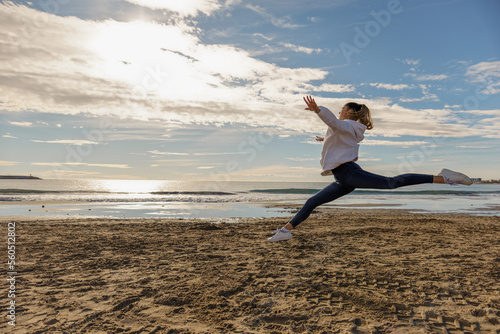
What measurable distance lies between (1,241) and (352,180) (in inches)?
323

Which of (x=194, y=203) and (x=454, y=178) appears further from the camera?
(x=194, y=203)

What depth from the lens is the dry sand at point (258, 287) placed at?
10.5ft

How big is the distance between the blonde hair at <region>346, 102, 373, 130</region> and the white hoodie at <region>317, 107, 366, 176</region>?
240 millimetres

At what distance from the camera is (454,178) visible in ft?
14.9

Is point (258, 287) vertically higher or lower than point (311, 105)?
lower

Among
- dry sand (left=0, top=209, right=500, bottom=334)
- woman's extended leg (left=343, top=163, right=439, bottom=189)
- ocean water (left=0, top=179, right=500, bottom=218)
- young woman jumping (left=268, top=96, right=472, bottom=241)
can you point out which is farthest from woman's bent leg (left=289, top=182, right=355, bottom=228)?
ocean water (left=0, top=179, right=500, bottom=218)

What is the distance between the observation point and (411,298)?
3.76 metres

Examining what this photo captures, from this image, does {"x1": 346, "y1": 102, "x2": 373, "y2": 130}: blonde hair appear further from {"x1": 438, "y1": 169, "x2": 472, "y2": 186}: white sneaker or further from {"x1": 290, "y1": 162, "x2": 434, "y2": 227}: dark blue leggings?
{"x1": 438, "y1": 169, "x2": 472, "y2": 186}: white sneaker

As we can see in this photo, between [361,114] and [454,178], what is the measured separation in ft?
5.27

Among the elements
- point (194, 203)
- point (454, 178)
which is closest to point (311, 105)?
point (454, 178)

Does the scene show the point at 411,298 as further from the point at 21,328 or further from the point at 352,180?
the point at 21,328

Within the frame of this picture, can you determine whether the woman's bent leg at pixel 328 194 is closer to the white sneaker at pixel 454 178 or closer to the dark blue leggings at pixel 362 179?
the dark blue leggings at pixel 362 179

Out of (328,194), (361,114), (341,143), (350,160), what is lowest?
(328,194)

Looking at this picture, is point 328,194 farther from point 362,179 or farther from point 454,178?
point 454,178
